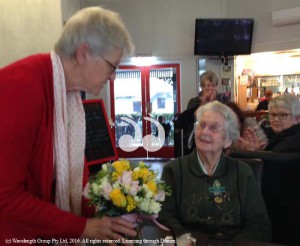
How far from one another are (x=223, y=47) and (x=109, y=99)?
2.90 metres

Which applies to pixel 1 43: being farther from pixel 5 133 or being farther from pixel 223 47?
pixel 223 47

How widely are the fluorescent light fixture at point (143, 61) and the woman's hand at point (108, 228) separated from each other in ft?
22.3

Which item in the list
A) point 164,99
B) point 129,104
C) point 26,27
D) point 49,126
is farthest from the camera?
point 129,104

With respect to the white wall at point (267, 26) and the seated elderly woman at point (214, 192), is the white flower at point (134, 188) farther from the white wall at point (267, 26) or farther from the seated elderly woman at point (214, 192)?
the white wall at point (267, 26)

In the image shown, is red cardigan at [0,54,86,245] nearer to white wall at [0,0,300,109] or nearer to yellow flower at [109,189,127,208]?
yellow flower at [109,189,127,208]

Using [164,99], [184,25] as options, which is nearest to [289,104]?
[184,25]

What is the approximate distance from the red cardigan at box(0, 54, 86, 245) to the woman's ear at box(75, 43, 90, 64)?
3.9 inches

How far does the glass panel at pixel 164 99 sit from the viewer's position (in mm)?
7926

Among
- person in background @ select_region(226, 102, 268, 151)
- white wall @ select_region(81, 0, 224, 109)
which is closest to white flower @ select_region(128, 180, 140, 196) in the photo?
person in background @ select_region(226, 102, 268, 151)

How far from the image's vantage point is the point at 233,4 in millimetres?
7023

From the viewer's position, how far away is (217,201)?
1871 mm

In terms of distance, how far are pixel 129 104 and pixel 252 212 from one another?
6.50m

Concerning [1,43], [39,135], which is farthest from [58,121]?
[1,43]

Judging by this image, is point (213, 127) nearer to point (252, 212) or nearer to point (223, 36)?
point (252, 212)
